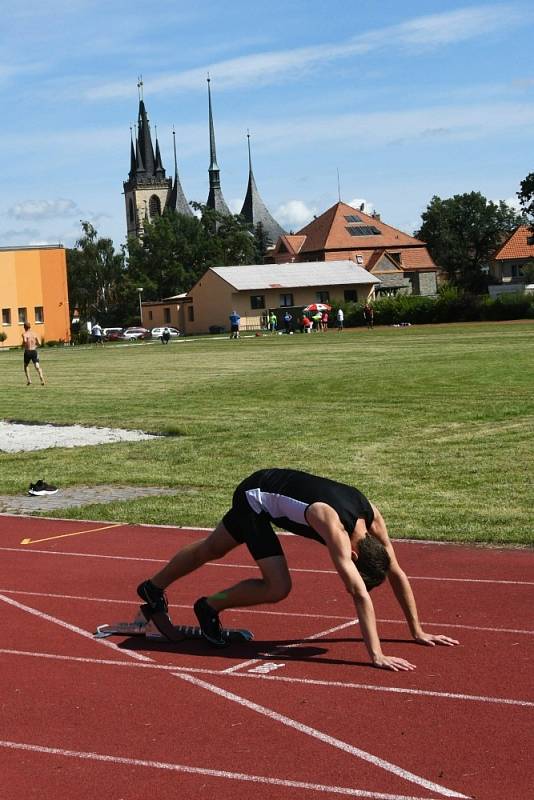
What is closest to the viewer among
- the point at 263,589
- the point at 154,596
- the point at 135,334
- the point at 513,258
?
the point at 263,589

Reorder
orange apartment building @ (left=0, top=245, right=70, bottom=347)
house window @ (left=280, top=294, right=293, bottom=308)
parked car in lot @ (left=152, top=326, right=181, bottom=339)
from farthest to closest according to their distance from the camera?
house window @ (left=280, top=294, right=293, bottom=308) → parked car in lot @ (left=152, top=326, right=181, bottom=339) → orange apartment building @ (left=0, top=245, right=70, bottom=347)

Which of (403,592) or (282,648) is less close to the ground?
(403,592)

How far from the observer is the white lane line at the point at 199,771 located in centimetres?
552

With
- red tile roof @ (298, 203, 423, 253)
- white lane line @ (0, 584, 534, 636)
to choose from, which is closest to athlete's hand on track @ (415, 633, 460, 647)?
white lane line @ (0, 584, 534, 636)

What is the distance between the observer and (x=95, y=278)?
133125 mm

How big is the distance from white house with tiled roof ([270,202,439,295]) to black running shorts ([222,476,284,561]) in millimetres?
106216

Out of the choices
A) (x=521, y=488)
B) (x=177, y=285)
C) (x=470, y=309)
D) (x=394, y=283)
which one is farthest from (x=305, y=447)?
(x=177, y=285)

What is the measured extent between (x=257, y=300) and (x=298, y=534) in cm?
8701

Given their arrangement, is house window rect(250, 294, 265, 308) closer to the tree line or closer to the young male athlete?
the tree line

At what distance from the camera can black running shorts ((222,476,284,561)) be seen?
790 cm

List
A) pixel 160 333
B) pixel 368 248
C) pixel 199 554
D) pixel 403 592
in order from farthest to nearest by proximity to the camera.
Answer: pixel 368 248
pixel 160 333
pixel 199 554
pixel 403 592

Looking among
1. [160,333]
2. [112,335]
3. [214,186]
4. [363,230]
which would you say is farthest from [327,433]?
[214,186]

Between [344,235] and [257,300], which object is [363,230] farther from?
[257,300]

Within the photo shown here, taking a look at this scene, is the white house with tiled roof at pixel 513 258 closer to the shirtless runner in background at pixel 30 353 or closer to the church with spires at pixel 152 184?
the church with spires at pixel 152 184
